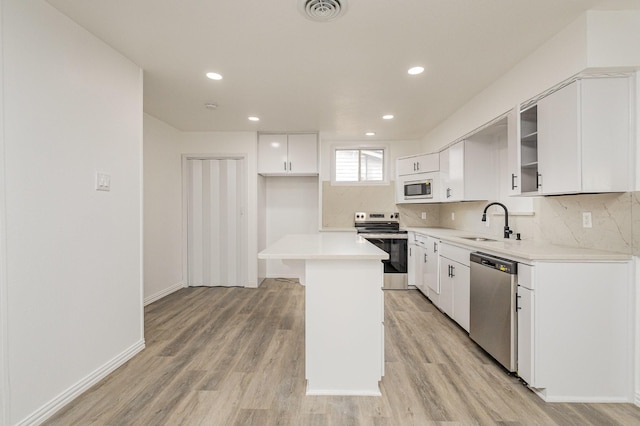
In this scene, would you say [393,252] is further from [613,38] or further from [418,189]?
[613,38]

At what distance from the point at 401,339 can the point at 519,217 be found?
170 centimetres

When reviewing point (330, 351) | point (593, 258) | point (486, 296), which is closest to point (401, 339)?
point (486, 296)

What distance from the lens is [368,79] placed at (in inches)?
106

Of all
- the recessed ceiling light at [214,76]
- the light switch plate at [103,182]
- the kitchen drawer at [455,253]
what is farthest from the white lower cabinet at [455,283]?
the light switch plate at [103,182]

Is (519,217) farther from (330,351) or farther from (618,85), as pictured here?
(330,351)

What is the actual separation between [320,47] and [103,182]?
1910mm

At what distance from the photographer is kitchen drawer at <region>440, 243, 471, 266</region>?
271 centimetres

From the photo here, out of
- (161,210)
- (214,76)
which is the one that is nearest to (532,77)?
(214,76)

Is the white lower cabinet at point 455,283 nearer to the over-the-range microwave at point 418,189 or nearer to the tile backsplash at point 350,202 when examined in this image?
the over-the-range microwave at point 418,189

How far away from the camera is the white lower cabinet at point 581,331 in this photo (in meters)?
1.79

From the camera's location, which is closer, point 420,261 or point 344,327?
point 344,327

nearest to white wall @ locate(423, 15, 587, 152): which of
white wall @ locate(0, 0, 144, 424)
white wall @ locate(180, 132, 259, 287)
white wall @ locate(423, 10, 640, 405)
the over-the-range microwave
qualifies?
white wall @ locate(423, 10, 640, 405)

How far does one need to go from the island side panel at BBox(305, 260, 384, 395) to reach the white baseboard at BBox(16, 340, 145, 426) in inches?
59.6

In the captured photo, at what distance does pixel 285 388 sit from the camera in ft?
6.39
